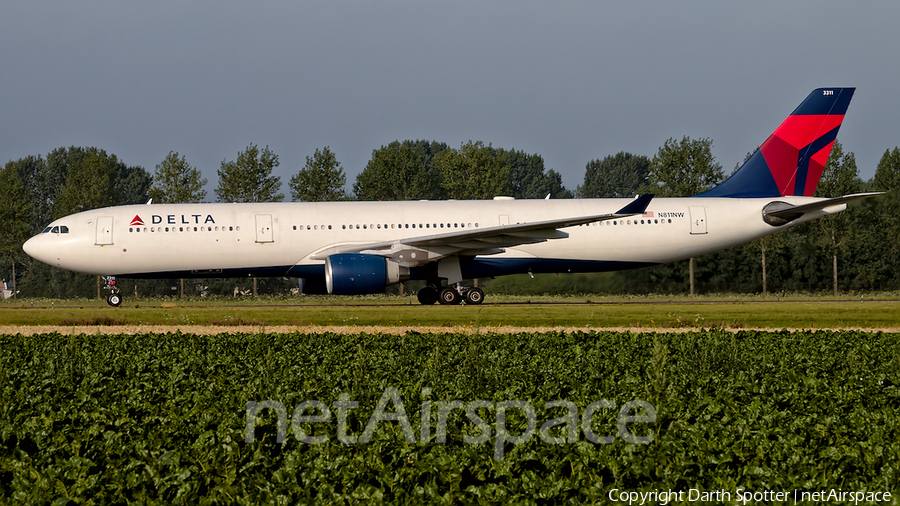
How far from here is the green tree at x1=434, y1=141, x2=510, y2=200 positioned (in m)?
47.9

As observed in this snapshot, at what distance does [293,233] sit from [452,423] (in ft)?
61.7

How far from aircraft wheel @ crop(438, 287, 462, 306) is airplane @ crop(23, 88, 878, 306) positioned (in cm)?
4

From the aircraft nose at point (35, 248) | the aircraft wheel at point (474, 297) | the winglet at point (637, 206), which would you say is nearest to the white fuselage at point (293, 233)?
the aircraft nose at point (35, 248)

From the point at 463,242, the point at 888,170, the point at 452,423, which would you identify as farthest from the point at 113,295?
the point at 888,170

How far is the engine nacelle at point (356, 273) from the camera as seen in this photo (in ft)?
76.1

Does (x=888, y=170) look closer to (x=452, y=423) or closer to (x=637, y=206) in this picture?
(x=637, y=206)

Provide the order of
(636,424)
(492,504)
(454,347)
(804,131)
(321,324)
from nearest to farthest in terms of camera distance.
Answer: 1. (492,504)
2. (636,424)
3. (454,347)
4. (321,324)
5. (804,131)

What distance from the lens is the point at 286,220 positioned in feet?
82.9

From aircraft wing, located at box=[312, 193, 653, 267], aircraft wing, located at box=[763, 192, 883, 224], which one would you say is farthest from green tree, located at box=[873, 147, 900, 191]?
aircraft wing, located at box=[312, 193, 653, 267]

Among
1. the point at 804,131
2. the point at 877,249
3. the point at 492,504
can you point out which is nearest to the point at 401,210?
the point at 804,131

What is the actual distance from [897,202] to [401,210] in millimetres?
26666

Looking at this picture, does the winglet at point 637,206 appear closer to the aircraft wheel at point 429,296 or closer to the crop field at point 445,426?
the aircraft wheel at point 429,296

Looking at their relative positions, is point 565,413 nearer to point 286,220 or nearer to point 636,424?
point 636,424

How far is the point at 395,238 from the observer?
83.7 ft
